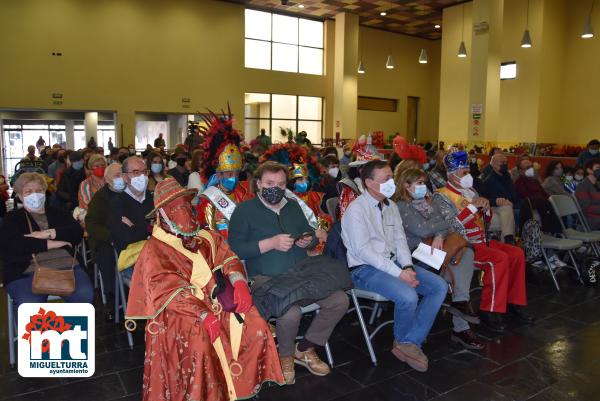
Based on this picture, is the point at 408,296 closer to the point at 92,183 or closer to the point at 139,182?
the point at 139,182

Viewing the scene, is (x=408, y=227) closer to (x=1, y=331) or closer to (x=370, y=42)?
(x=1, y=331)

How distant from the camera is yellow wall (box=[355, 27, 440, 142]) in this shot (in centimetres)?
1970

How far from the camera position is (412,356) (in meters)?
3.40

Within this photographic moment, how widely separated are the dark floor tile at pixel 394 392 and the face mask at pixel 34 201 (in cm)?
236

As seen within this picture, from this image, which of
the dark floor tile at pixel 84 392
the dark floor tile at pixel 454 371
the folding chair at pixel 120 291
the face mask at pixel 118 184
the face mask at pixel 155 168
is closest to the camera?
the dark floor tile at pixel 84 392

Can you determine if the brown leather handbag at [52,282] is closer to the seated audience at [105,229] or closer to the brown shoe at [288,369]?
the seated audience at [105,229]

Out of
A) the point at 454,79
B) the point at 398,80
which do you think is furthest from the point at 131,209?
the point at 398,80

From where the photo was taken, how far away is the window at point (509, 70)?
50.2 ft

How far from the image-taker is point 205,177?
14.8ft

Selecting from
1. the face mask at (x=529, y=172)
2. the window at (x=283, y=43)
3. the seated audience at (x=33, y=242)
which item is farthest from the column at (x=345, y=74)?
the seated audience at (x=33, y=242)

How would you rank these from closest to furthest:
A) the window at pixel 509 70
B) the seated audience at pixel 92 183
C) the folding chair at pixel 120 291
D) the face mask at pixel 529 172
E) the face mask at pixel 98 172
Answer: the folding chair at pixel 120 291 → the seated audience at pixel 92 183 → the face mask at pixel 98 172 → the face mask at pixel 529 172 → the window at pixel 509 70

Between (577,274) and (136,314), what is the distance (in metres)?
4.96

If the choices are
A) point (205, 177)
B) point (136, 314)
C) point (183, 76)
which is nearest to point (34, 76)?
point (183, 76)

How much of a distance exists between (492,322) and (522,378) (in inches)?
36.0
